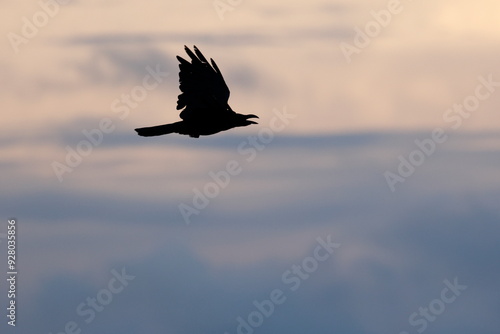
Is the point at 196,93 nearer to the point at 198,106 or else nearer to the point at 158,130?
the point at 198,106

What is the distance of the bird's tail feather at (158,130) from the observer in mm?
86125

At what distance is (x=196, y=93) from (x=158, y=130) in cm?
203

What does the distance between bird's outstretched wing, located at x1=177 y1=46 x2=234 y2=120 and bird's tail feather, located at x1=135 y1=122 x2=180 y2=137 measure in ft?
1.75

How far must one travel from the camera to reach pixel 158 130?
284 ft

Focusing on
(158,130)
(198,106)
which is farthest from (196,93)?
(158,130)

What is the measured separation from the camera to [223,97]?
286ft

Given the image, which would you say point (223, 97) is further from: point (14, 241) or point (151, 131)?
point (14, 241)

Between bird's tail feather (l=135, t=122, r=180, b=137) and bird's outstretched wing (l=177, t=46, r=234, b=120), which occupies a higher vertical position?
bird's outstretched wing (l=177, t=46, r=234, b=120)

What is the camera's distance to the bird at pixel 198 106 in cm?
8638

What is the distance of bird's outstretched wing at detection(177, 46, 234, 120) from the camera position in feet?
283

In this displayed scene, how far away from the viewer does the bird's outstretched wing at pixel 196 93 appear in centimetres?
8638

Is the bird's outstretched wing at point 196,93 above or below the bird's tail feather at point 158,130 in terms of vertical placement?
above

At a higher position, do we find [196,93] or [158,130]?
[196,93]

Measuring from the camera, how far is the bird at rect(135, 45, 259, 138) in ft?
283
